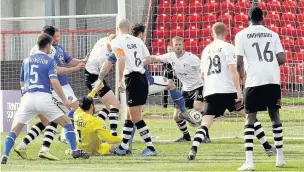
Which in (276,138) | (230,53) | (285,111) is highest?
(230,53)

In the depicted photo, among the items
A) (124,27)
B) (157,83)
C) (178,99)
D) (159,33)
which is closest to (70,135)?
(124,27)

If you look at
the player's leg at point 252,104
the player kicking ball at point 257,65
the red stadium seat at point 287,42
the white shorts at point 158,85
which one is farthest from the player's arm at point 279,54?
the red stadium seat at point 287,42

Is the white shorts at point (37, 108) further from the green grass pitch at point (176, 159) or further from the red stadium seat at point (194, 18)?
the red stadium seat at point (194, 18)

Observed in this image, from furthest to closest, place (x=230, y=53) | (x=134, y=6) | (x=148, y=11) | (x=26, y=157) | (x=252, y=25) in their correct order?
1. (x=148, y=11)
2. (x=134, y=6)
3. (x=26, y=157)
4. (x=230, y=53)
5. (x=252, y=25)

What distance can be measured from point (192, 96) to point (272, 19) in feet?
26.2

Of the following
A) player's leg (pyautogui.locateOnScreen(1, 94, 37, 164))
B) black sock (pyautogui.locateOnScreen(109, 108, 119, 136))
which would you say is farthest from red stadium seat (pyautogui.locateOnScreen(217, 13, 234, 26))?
player's leg (pyautogui.locateOnScreen(1, 94, 37, 164))

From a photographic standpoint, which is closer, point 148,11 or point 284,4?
point 148,11

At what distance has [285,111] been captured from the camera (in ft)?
76.1

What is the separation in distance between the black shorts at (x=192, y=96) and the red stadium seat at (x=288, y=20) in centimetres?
731

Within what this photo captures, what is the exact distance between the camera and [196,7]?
25.7 metres

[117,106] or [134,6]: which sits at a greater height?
[134,6]

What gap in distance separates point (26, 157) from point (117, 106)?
2462mm

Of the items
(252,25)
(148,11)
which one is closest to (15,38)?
(148,11)

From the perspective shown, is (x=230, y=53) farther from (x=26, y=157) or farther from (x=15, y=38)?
(x=15, y=38)
